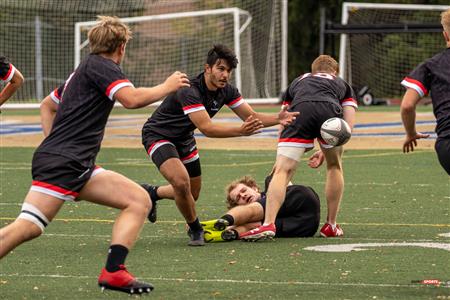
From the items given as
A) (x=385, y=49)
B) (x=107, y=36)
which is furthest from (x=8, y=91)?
(x=385, y=49)

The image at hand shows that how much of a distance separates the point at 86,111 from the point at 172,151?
2.83 metres

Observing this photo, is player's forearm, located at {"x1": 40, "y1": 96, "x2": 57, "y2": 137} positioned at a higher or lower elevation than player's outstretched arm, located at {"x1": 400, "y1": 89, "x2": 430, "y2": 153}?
lower

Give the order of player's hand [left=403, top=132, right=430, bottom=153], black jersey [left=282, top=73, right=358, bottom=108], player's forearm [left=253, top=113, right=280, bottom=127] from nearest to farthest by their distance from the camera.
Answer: player's hand [left=403, top=132, right=430, bottom=153]
player's forearm [left=253, top=113, right=280, bottom=127]
black jersey [left=282, top=73, right=358, bottom=108]

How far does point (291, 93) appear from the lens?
10.4 m

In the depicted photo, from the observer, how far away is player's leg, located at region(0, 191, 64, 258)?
6.98 m

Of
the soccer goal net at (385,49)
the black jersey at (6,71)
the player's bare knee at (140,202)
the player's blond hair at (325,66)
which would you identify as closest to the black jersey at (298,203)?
the player's blond hair at (325,66)

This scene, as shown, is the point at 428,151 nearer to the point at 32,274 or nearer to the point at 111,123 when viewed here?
the point at 111,123

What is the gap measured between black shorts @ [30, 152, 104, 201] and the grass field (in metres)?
0.69

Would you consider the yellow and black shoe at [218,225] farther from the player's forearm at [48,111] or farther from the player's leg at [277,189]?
the player's forearm at [48,111]

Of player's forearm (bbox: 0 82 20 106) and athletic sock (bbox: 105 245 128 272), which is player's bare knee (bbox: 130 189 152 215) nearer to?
athletic sock (bbox: 105 245 128 272)

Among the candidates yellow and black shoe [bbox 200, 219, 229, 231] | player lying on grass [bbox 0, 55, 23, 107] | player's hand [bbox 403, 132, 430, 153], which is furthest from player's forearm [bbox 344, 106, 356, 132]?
player lying on grass [bbox 0, 55, 23, 107]

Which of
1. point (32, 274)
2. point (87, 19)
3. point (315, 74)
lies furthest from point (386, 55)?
point (32, 274)

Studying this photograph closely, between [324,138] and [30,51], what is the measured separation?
86.4 feet

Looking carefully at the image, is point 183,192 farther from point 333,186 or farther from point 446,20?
point 446,20
